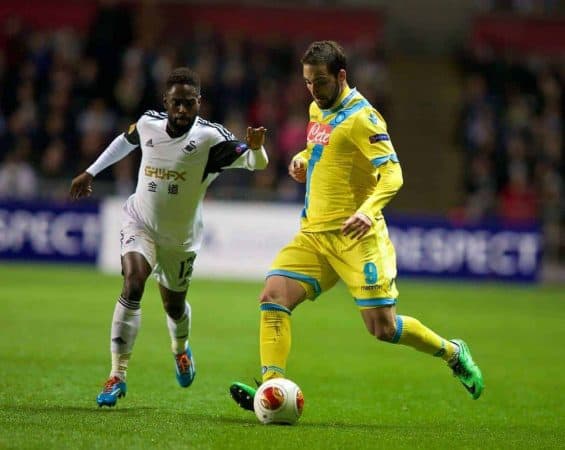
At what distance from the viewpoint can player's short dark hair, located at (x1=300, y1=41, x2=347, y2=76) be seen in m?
7.26

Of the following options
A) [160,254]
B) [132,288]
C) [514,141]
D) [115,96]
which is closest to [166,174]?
[160,254]

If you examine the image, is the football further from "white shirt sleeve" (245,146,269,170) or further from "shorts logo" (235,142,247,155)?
"shorts logo" (235,142,247,155)

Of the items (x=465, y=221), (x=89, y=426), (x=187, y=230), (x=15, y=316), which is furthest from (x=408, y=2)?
(x=89, y=426)

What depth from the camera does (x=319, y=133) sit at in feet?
24.8

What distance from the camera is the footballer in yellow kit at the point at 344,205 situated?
7.36m

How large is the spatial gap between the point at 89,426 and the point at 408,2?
2148 cm

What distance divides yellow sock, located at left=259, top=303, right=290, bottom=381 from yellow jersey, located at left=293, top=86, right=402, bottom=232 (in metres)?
0.66

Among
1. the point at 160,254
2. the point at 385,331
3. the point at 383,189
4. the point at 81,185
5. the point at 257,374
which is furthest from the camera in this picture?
the point at 257,374

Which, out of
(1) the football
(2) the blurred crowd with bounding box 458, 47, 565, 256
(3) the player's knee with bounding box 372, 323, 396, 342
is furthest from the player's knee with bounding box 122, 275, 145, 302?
(2) the blurred crowd with bounding box 458, 47, 565, 256

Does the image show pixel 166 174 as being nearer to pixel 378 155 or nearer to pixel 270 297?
pixel 270 297

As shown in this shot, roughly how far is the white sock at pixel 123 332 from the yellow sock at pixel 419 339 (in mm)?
1795

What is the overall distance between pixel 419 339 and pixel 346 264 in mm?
747

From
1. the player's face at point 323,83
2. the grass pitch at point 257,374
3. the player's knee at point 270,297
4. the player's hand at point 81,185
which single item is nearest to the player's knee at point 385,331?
A: the grass pitch at point 257,374

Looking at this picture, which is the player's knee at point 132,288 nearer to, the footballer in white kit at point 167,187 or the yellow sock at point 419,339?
the footballer in white kit at point 167,187
